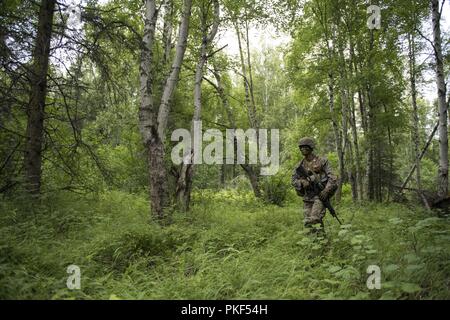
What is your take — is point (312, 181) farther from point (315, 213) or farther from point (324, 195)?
point (315, 213)

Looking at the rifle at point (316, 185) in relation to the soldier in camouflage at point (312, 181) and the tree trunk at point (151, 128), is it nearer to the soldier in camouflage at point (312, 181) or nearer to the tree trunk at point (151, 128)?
the soldier in camouflage at point (312, 181)

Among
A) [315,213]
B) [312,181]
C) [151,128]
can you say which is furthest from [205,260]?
[151,128]

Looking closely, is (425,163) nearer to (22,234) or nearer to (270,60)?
(270,60)

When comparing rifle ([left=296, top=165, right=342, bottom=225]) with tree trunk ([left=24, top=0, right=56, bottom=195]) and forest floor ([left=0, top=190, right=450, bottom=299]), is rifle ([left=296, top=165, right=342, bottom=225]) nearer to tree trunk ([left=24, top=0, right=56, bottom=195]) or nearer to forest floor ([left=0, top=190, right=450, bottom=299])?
forest floor ([left=0, top=190, right=450, bottom=299])

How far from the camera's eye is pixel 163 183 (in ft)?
24.2

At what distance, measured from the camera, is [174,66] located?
26.2ft

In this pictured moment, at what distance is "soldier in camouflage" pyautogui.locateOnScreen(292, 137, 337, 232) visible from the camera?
246 inches

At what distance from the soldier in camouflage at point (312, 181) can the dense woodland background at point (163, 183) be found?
0.46 meters

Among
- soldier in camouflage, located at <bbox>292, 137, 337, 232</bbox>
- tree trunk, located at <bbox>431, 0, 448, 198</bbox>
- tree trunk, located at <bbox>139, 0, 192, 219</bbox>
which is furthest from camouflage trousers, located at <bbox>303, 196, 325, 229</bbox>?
tree trunk, located at <bbox>431, 0, 448, 198</bbox>

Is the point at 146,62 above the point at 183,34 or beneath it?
beneath

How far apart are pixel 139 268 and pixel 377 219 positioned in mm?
6305
